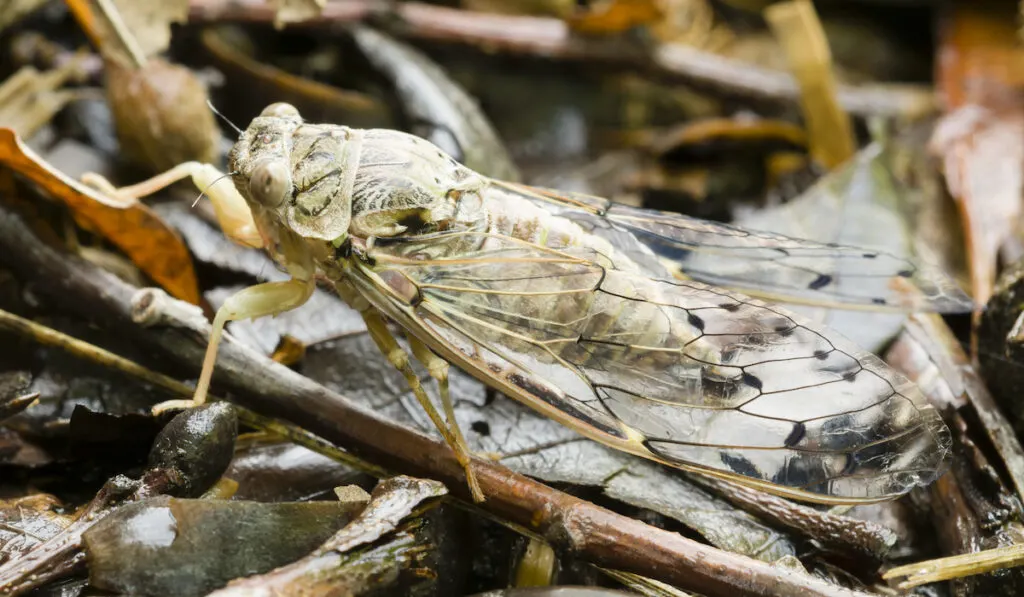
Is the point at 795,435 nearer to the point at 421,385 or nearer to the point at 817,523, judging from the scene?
the point at 817,523

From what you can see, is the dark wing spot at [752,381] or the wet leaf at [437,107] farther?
the wet leaf at [437,107]

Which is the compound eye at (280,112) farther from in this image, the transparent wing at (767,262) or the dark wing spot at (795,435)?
the dark wing spot at (795,435)

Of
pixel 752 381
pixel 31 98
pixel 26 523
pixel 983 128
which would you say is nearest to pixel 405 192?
pixel 752 381

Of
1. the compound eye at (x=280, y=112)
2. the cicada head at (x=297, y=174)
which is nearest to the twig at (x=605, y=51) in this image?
the compound eye at (x=280, y=112)

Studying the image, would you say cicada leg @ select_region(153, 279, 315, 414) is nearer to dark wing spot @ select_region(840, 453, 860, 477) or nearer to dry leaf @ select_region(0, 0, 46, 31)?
dark wing spot @ select_region(840, 453, 860, 477)

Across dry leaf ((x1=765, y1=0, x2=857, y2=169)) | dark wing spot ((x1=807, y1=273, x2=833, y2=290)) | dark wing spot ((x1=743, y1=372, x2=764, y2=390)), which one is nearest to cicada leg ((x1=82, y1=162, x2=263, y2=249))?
dark wing spot ((x1=743, y1=372, x2=764, y2=390))

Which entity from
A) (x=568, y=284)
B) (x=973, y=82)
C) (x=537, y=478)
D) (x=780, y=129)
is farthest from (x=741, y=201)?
(x=537, y=478)

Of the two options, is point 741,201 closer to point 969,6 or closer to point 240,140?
point 969,6
